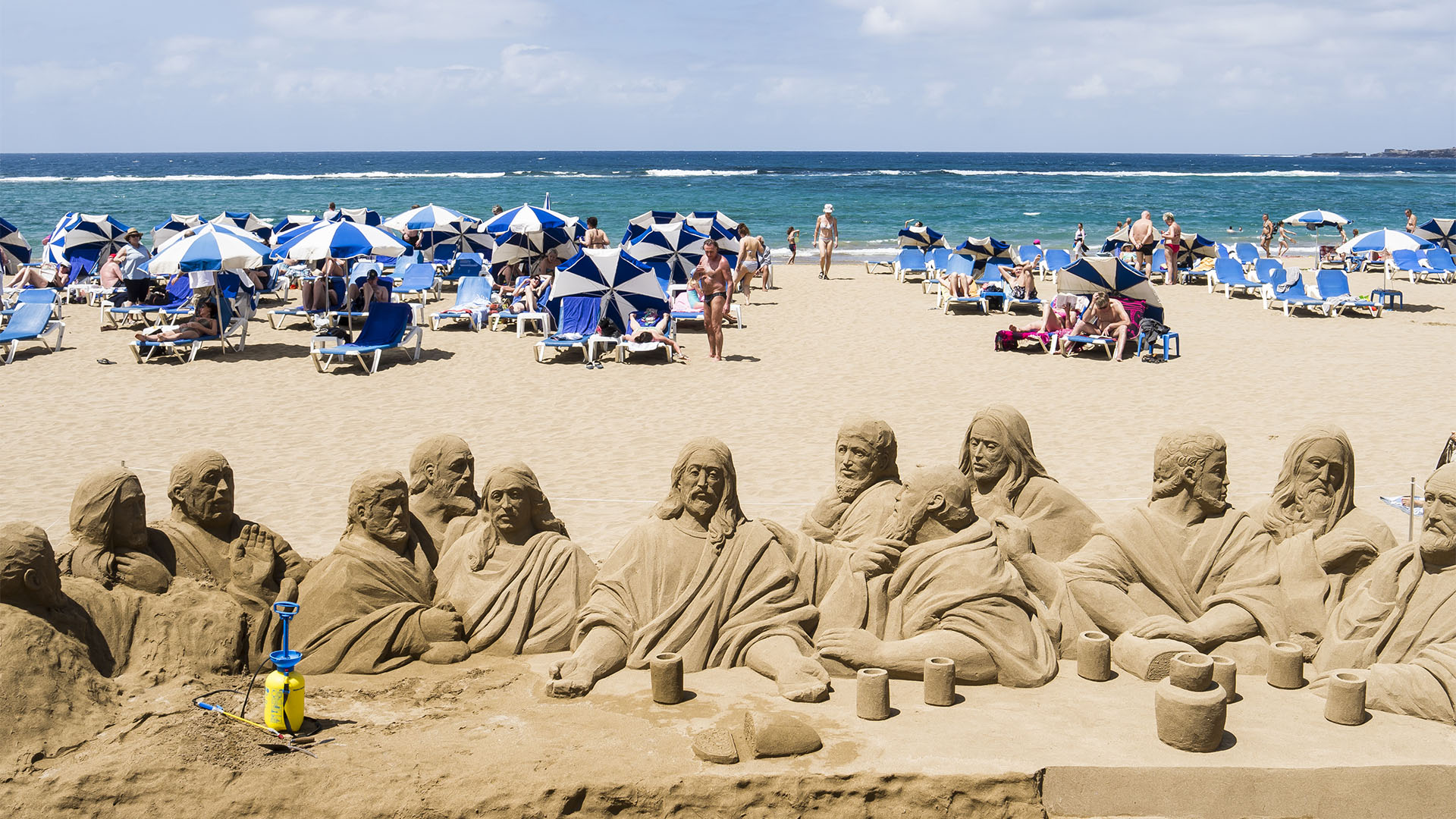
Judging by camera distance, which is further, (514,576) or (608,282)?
(608,282)

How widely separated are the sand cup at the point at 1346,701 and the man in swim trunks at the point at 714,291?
1114 centimetres

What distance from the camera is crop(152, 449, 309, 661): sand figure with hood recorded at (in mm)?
5918

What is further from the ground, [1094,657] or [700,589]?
[700,589]

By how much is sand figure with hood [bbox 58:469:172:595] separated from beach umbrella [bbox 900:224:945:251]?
896 inches

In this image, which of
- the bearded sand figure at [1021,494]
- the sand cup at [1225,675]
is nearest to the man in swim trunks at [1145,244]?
the bearded sand figure at [1021,494]

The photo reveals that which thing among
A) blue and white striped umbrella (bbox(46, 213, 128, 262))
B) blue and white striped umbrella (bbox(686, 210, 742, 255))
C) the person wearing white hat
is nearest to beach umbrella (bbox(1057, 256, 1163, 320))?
blue and white striped umbrella (bbox(686, 210, 742, 255))

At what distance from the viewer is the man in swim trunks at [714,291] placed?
51.3 ft

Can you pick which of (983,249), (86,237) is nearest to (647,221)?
(983,249)

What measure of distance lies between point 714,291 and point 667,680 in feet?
36.3

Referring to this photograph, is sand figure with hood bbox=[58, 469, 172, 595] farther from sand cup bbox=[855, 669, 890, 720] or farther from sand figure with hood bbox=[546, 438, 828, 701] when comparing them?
sand cup bbox=[855, 669, 890, 720]

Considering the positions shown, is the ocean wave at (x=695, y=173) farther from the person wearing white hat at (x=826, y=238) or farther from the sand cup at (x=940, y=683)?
the sand cup at (x=940, y=683)

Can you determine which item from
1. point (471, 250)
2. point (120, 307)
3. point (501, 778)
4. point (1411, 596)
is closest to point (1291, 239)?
point (471, 250)

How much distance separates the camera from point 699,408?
12914 millimetres

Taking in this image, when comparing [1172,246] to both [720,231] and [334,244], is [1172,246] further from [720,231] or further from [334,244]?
[334,244]
